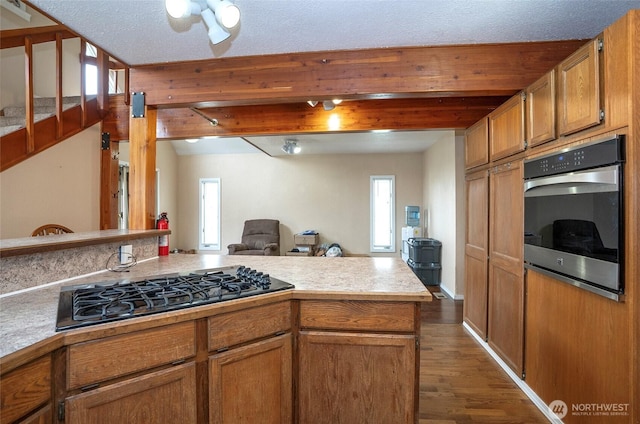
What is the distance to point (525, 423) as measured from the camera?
1846mm

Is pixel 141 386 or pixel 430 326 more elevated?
pixel 141 386

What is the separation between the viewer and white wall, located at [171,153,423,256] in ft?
22.1

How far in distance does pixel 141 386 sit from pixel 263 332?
1.63 ft

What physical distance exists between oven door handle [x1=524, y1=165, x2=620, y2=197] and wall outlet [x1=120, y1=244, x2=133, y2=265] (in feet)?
8.67

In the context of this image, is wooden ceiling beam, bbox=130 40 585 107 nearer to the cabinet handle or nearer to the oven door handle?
the oven door handle

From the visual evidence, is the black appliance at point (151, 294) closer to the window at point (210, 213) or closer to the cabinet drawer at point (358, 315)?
the cabinet drawer at point (358, 315)

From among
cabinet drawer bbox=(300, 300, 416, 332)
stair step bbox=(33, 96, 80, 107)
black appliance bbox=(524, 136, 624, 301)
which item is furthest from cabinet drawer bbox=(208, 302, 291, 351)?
stair step bbox=(33, 96, 80, 107)

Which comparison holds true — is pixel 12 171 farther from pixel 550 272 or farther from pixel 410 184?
pixel 410 184

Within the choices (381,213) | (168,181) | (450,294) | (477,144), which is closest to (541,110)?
(477,144)

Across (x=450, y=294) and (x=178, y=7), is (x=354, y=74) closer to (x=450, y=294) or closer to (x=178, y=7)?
(x=178, y=7)

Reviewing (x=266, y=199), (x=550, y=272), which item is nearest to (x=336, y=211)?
(x=266, y=199)

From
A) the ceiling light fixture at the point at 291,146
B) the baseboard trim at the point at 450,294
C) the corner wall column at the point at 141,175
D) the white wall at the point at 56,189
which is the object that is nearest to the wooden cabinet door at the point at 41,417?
the corner wall column at the point at 141,175

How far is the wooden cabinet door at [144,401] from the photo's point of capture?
98 cm

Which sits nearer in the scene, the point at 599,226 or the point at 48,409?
the point at 48,409
